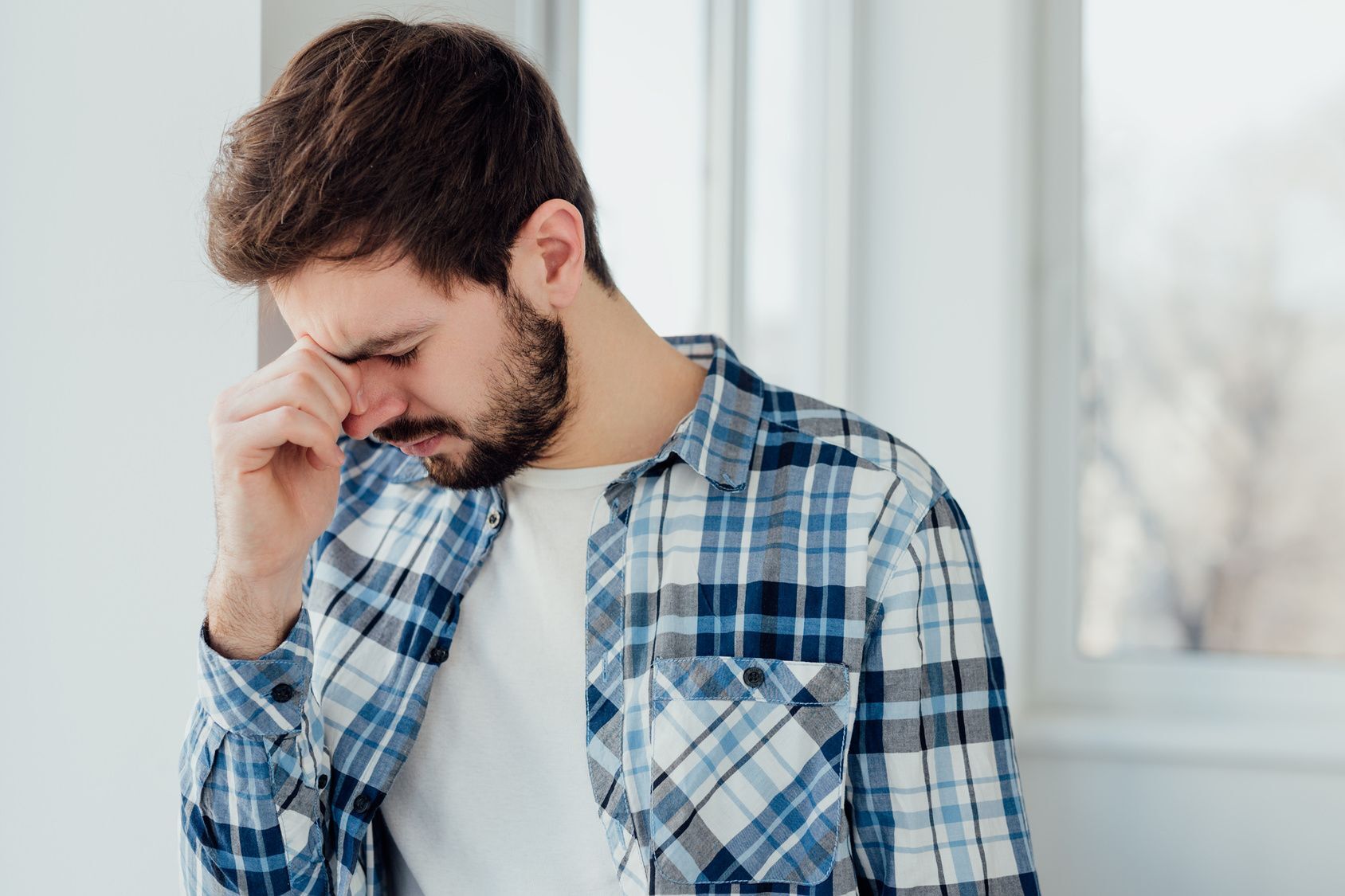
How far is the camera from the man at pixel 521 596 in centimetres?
83

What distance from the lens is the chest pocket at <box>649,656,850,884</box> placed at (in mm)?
858

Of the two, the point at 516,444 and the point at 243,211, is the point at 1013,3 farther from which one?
the point at 243,211

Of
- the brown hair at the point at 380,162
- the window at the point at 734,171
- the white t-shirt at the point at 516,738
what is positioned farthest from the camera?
the window at the point at 734,171

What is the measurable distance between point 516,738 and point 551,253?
42 centimetres

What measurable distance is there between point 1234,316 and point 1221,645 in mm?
515

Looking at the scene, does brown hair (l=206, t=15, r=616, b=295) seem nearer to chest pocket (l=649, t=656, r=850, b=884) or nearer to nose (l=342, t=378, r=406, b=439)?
nose (l=342, t=378, r=406, b=439)

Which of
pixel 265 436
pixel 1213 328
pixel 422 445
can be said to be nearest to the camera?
pixel 265 436

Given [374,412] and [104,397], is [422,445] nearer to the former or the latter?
[374,412]

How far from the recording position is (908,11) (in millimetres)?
1693

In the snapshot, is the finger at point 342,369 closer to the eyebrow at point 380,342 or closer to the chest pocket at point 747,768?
the eyebrow at point 380,342

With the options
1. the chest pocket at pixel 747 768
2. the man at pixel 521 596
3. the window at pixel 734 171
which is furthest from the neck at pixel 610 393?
the window at pixel 734 171

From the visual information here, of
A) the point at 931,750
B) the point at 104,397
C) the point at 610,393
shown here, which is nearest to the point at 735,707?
the point at 931,750

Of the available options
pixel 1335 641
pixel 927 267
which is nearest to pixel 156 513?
pixel 927 267

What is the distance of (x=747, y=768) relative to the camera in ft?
2.86
